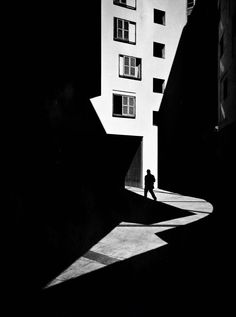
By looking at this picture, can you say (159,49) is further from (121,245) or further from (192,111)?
(121,245)

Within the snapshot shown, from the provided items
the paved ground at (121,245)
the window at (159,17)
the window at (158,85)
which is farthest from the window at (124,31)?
the paved ground at (121,245)

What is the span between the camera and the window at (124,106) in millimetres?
19516

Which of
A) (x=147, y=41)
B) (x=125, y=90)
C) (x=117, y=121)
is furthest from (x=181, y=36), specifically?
(x=117, y=121)

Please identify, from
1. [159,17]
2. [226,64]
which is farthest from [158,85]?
[226,64]

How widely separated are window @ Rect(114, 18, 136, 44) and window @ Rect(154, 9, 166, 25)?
114 inches

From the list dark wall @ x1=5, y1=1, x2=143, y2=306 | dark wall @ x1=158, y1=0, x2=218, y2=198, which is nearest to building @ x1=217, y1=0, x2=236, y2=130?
dark wall @ x1=158, y1=0, x2=218, y2=198

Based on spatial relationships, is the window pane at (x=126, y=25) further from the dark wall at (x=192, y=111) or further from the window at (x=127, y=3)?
the dark wall at (x=192, y=111)

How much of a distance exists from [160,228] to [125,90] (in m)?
13.7

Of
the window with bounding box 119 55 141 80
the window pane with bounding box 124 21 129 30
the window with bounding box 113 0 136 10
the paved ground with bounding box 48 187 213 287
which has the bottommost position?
the paved ground with bounding box 48 187 213 287

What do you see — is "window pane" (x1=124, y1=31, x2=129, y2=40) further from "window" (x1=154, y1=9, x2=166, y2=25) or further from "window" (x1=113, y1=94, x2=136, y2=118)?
"window" (x1=113, y1=94, x2=136, y2=118)

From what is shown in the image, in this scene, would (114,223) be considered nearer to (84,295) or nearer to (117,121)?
(84,295)

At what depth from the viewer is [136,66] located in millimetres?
20141

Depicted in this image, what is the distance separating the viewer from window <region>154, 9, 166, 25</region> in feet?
69.2

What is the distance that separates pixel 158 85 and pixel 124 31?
528 centimetres
